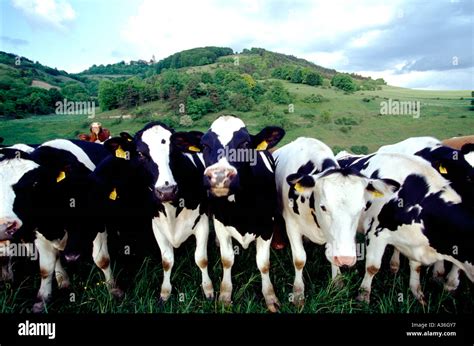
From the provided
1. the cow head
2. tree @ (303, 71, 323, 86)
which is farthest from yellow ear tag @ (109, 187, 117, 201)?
tree @ (303, 71, 323, 86)

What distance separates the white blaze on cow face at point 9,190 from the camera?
12.5 ft

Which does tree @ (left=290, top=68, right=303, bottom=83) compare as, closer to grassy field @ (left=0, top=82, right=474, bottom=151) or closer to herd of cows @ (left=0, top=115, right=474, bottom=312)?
grassy field @ (left=0, top=82, right=474, bottom=151)

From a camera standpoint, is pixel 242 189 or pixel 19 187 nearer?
pixel 19 187

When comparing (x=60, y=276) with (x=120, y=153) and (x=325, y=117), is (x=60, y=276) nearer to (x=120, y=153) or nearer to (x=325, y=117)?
(x=120, y=153)

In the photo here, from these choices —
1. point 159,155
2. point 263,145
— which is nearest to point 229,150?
point 263,145

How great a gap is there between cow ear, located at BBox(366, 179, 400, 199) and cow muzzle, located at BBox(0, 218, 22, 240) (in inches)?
147

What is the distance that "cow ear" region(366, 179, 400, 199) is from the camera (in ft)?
12.2

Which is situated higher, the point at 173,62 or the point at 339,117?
the point at 173,62

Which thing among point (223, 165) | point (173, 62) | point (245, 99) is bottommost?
point (223, 165)

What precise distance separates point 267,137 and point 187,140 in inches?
36.4

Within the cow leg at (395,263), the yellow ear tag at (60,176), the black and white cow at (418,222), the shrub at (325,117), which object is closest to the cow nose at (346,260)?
the black and white cow at (418,222)

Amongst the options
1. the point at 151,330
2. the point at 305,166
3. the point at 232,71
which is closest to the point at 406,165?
the point at 305,166

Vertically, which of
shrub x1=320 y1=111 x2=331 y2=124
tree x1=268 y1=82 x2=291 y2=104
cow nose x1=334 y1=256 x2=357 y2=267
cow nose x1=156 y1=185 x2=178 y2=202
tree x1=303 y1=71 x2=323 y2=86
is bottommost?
cow nose x1=334 y1=256 x2=357 y2=267

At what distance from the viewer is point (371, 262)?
4.47 metres
